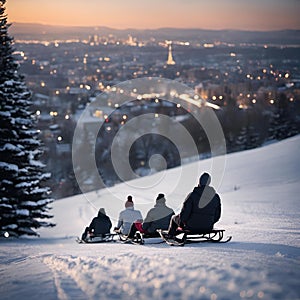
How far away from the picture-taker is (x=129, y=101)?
8006cm

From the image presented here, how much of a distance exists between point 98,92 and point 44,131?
82.2 feet

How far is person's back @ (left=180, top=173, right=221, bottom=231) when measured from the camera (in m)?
7.66

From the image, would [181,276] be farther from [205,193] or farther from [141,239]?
[141,239]

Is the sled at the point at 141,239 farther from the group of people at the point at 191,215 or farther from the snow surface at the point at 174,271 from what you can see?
the snow surface at the point at 174,271

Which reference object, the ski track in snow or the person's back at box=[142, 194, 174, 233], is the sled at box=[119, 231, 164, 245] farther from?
the ski track in snow

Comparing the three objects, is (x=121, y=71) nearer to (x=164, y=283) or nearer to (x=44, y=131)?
(x=44, y=131)

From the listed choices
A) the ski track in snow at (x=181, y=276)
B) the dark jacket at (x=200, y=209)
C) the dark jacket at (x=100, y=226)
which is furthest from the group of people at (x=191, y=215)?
the dark jacket at (x=100, y=226)

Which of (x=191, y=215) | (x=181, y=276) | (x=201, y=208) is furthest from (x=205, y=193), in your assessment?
(x=181, y=276)

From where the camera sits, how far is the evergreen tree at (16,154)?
14727mm

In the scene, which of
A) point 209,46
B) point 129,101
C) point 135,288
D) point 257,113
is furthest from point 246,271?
point 129,101

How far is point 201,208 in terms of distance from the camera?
25.7 feet

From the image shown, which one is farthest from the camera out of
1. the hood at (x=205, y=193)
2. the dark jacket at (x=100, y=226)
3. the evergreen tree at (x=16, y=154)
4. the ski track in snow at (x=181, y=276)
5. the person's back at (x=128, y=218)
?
the evergreen tree at (x=16, y=154)

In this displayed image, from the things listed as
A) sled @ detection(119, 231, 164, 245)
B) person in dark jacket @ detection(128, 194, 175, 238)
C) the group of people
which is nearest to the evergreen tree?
the group of people

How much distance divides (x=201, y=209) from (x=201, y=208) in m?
0.03
